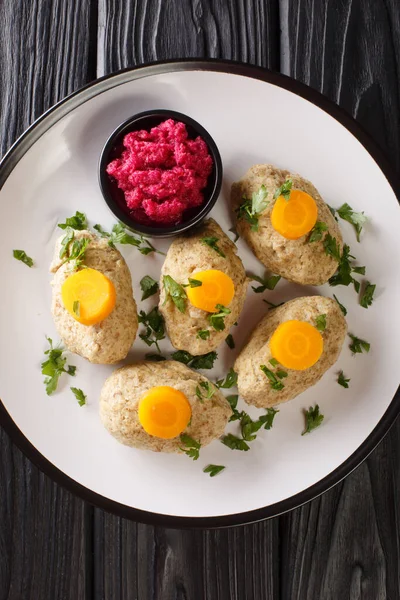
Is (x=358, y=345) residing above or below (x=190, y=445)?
above

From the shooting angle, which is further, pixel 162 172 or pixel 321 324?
pixel 321 324

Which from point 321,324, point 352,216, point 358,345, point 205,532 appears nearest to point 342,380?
point 358,345

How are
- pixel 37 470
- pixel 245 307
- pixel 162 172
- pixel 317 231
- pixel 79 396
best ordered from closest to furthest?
pixel 162 172, pixel 317 231, pixel 79 396, pixel 245 307, pixel 37 470

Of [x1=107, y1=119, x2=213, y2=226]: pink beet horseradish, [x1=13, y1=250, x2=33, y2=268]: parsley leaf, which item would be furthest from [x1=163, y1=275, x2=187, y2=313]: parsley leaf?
[x1=13, y1=250, x2=33, y2=268]: parsley leaf

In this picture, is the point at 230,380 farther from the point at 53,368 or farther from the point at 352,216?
the point at 352,216

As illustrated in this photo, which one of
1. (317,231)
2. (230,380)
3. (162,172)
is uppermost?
(162,172)

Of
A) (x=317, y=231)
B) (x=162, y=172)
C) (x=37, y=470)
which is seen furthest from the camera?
(x=37, y=470)
